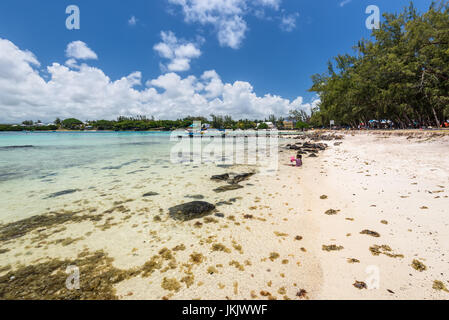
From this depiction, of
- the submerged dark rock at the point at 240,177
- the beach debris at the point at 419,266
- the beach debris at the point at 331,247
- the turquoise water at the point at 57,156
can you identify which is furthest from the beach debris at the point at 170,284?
the turquoise water at the point at 57,156

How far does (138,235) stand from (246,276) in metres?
3.37

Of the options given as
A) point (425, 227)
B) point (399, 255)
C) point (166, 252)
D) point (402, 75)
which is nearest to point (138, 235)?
point (166, 252)

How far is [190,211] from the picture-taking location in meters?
6.31

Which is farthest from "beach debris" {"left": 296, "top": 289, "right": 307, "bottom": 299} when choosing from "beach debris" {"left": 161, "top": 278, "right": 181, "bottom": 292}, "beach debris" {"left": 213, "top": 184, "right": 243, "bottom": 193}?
"beach debris" {"left": 213, "top": 184, "right": 243, "bottom": 193}

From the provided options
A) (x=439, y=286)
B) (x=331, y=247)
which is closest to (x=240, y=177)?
(x=331, y=247)

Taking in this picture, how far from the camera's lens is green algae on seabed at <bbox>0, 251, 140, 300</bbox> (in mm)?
3119

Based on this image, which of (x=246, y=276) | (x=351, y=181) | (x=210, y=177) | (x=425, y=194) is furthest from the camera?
(x=210, y=177)

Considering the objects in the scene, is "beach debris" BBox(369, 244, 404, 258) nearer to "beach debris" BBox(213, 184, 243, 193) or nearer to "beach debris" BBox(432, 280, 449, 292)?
"beach debris" BBox(432, 280, 449, 292)

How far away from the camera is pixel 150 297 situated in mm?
3049

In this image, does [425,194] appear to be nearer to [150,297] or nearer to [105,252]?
[150,297]

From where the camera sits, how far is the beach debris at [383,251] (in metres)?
3.60

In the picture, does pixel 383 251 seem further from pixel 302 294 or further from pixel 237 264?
pixel 237 264

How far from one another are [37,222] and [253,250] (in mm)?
7397

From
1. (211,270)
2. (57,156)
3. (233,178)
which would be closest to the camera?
(211,270)
